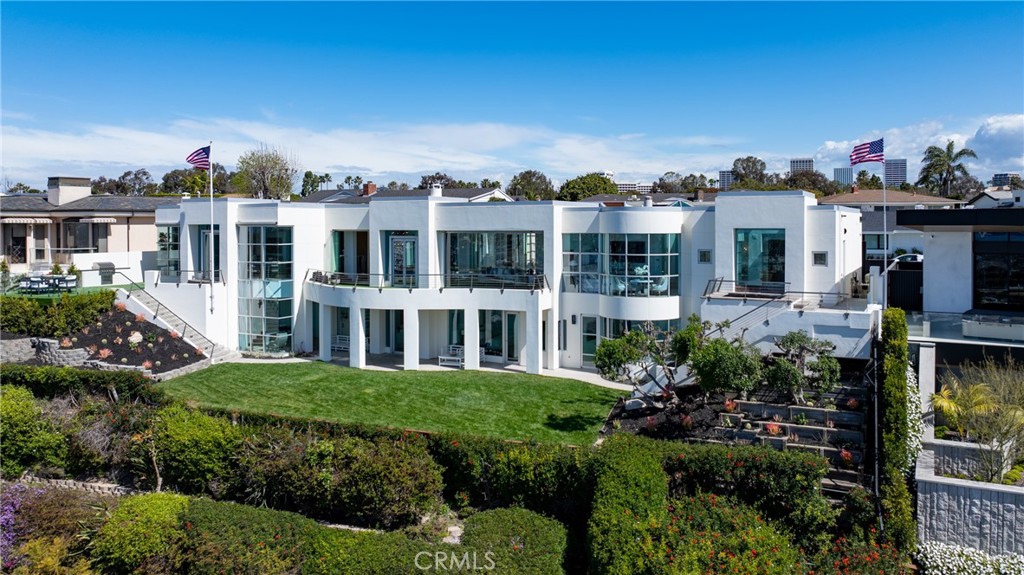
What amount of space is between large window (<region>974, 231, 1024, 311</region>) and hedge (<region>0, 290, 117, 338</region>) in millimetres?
29658

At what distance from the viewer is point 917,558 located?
14695 millimetres

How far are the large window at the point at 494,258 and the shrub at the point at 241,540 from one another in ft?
43.9

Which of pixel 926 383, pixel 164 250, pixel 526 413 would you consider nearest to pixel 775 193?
pixel 926 383

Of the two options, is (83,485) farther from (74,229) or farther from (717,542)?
(74,229)

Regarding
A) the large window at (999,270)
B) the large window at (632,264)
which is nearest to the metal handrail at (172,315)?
the large window at (632,264)

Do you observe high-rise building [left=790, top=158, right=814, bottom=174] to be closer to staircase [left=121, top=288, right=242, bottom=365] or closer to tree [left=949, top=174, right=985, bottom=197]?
tree [left=949, top=174, right=985, bottom=197]

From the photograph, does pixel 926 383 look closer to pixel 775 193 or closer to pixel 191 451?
pixel 775 193

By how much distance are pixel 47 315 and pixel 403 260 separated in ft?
40.8

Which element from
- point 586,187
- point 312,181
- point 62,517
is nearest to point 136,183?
point 312,181

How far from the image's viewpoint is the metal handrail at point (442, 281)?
27406mm

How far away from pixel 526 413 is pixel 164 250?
1863 cm

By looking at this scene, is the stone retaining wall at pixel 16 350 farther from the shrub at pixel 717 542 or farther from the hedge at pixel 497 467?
the shrub at pixel 717 542

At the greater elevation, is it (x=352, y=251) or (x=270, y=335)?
(x=352, y=251)

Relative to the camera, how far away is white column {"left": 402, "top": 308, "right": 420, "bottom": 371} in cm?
2734
